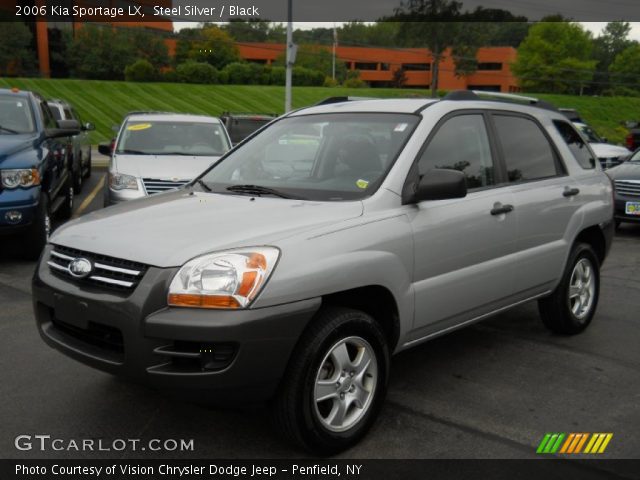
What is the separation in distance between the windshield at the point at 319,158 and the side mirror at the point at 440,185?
24 cm

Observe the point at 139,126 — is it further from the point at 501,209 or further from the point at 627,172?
the point at 627,172

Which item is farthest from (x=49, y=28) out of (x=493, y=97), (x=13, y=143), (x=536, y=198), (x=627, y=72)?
(x=627, y=72)

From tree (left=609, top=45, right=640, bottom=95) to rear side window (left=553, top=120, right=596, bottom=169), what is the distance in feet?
313

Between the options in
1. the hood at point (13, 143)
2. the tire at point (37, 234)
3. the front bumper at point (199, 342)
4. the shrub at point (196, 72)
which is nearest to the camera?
the front bumper at point (199, 342)

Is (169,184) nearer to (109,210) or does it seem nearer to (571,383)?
(109,210)

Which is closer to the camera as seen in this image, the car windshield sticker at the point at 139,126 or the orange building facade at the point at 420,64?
the car windshield sticker at the point at 139,126

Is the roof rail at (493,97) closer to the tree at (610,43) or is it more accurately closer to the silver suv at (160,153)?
the silver suv at (160,153)

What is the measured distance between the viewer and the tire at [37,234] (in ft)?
24.5

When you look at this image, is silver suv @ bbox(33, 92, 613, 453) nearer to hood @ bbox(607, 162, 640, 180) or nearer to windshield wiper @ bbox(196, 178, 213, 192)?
windshield wiper @ bbox(196, 178, 213, 192)

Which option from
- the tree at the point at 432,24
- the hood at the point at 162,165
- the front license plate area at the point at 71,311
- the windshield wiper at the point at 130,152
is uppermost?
the tree at the point at 432,24

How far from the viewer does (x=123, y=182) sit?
8641 millimetres

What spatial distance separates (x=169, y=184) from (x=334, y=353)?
580 centimetres

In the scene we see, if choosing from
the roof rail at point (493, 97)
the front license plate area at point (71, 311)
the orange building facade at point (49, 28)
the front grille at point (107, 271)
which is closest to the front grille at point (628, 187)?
the roof rail at point (493, 97)

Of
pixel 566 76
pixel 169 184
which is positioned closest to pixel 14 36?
pixel 169 184
